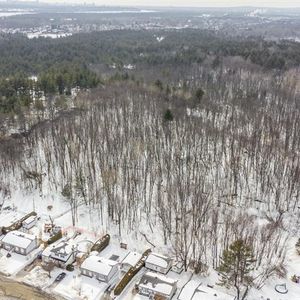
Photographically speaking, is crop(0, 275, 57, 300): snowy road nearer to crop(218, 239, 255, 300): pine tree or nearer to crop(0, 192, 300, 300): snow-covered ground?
crop(0, 192, 300, 300): snow-covered ground

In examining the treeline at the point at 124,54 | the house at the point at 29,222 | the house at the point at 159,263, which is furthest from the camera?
the treeline at the point at 124,54

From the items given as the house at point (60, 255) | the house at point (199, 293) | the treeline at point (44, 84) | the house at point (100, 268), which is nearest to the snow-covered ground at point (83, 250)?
the house at point (199, 293)

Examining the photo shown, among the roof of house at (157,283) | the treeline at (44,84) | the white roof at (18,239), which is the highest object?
the treeline at (44,84)

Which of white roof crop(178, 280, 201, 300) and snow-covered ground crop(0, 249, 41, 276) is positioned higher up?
white roof crop(178, 280, 201, 300)

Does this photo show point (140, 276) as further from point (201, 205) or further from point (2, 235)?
point (2, 235)

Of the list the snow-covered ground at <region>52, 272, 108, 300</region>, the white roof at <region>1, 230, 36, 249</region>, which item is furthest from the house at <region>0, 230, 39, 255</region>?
the snow-covered ground at <region>52, 272, 108, 300</region>

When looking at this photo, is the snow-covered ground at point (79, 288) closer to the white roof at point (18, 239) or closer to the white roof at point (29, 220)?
the white roof at point (18, 239)

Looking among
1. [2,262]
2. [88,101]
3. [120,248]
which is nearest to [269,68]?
[88,101]
